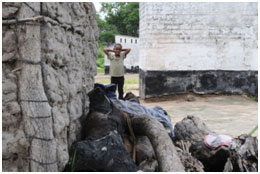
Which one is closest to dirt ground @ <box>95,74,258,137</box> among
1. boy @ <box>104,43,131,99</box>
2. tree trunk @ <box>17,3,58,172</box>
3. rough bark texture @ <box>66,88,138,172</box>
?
boy @ <box>104,43,131,99</box>

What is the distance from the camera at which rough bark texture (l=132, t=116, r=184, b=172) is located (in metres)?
2.26

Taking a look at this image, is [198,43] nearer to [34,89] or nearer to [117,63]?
[117,63]

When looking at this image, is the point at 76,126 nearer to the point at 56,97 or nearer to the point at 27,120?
the point at 56,97

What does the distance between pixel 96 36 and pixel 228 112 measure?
4.38m

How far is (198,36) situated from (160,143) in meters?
6.27

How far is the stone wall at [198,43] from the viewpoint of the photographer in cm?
805

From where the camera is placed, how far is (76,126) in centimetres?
249

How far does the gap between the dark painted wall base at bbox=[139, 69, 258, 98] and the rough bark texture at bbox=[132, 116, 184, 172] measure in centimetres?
524

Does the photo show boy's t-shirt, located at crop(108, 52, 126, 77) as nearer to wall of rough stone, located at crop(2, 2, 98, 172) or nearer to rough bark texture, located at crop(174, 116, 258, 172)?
rough bark texture, located at crop(174, 116, 258, 172)

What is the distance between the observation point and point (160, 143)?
247 cm

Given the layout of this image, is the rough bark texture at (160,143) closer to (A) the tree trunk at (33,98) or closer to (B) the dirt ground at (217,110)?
(A) the tree trunk at (33,98)

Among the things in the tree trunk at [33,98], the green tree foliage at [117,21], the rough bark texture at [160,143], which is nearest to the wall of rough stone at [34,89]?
the tree trunk at [33,98]

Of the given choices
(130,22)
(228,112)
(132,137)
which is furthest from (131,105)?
(130,22)

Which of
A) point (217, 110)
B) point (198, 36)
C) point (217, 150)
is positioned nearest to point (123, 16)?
point (198, 36)
